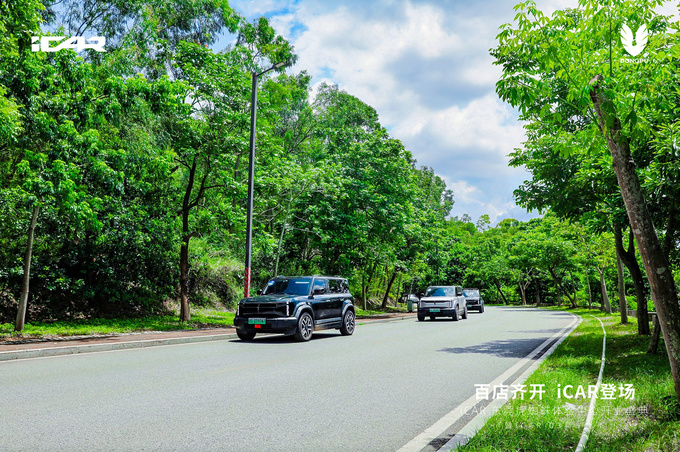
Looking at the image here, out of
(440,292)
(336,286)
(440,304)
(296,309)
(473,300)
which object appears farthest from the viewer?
(473,300)

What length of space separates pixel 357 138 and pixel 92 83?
20290 millimetres

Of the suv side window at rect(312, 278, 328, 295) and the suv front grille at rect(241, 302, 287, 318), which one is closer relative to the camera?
the suv front grille at rect(241, 302, 287, 318)

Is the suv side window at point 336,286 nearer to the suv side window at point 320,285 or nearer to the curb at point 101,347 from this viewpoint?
the suv side window at point 320,285

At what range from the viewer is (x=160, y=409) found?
627cm

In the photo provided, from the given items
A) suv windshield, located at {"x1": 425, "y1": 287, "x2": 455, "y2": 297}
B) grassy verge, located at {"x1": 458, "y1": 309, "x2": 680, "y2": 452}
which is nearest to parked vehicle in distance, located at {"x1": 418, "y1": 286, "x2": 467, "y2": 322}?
suv windshield, located at {"x1": 425, "y1": 287, "x2": 455, "y2": 297}

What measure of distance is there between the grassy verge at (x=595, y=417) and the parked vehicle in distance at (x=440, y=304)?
1791cm

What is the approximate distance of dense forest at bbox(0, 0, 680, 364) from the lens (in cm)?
1166

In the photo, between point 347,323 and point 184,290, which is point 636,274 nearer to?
point 347,323

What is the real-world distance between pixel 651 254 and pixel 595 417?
1863mm

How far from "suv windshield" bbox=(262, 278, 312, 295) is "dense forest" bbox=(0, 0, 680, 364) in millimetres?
4627

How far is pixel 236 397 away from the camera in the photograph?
7031 mm

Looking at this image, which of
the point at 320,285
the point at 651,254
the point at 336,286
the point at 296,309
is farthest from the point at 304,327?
the point at 651,254

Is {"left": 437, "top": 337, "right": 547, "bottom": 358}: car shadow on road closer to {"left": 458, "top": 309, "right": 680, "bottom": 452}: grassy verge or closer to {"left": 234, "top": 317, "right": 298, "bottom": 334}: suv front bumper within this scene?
{"left": 458, "top": 309, "right": 680, "bottom": 452}: grassy verge

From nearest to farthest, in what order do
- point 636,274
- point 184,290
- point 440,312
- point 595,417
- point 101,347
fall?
point 595,417
point 101,347
point 636,274
point 184,290
point 440,312
